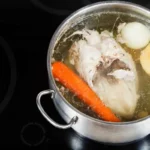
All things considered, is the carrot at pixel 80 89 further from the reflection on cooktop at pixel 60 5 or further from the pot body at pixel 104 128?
the reflection on cooktop at pixel 60 5

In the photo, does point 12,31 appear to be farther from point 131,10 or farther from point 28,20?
point 131,10

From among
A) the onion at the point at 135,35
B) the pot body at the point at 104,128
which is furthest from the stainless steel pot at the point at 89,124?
the onion at the point at 135,35

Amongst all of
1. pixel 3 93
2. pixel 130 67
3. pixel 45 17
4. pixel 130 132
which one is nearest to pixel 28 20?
pixel 45 17

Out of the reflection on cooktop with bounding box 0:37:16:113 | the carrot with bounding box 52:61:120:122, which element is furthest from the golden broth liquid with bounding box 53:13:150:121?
the reflection on cooktop with bounding box 0:37:16:113

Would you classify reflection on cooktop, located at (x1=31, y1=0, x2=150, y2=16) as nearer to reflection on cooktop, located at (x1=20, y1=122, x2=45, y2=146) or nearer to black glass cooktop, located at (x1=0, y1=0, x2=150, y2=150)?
black glass cooktop, located at (x1=0, y1=0, x2=150, y2=150)

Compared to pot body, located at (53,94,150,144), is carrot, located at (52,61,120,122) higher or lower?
higher

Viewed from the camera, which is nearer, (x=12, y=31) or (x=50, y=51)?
(x=50, y=51)

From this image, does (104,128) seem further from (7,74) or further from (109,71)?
(7,74)
